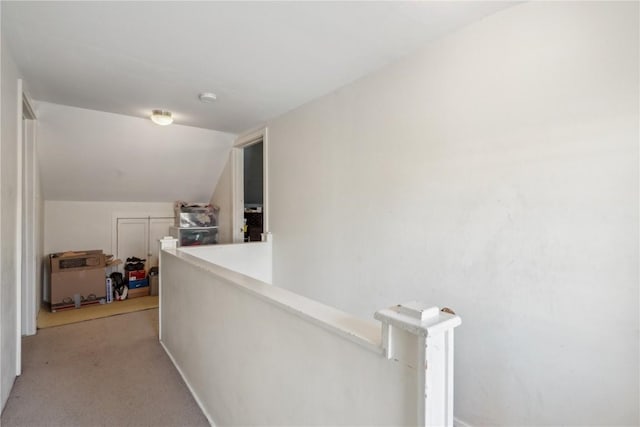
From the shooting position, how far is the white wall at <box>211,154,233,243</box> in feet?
14.7

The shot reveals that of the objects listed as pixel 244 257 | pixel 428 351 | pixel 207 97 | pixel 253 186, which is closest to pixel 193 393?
pixel 244 257

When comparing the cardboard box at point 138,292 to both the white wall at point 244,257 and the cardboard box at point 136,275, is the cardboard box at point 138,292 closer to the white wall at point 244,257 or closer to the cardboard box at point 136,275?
the cardboard box at point 136,275

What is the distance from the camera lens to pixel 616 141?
131 centimetres

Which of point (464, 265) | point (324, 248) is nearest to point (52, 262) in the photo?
point (324, 248)

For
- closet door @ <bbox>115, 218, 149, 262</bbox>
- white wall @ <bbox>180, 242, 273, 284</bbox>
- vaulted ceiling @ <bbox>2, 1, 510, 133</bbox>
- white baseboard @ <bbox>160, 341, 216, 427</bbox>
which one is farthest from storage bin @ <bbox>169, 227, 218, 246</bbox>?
vaulted ceiling @ <bbox>2, 1, 510, 133</bbox>

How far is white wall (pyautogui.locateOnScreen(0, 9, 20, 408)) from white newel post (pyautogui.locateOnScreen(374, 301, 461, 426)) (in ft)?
7.77

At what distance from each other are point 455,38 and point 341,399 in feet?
6.48

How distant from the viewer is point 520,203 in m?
1.58

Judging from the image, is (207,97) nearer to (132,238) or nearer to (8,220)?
(8,220)

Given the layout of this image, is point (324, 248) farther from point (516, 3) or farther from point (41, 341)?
point (41, 341)

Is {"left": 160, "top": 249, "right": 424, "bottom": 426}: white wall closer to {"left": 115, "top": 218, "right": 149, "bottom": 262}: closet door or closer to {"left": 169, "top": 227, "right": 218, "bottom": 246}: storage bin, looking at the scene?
{"left": 169, "top": 227, "right": 218, "bottom": 246}: storage bin

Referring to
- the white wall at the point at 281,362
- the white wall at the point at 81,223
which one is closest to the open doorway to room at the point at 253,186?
the white wall at the point at 81,223

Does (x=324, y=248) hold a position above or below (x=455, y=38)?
below

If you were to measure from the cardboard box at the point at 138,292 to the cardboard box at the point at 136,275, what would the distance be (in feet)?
0.51
